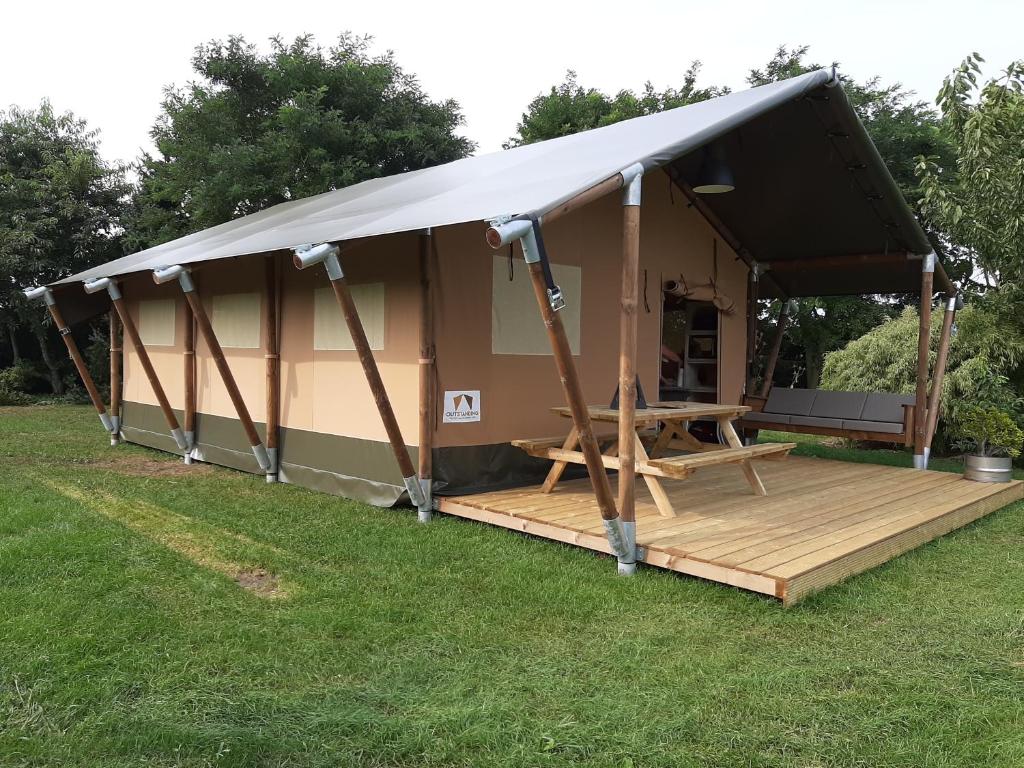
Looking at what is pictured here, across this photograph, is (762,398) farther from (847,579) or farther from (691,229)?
(847,579)

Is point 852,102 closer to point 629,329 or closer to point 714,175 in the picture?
point 714,175

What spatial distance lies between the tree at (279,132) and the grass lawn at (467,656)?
12.0 m

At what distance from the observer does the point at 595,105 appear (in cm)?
1702

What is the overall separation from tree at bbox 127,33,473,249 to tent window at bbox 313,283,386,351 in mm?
9832

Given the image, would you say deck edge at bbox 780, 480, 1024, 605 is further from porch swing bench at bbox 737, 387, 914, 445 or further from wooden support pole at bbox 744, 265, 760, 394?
wooden support pole at bbox 744, 265, 760, 394

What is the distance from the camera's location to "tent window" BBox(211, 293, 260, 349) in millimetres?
7211

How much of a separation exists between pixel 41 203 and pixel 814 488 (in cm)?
1574

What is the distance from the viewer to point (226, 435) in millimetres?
7586

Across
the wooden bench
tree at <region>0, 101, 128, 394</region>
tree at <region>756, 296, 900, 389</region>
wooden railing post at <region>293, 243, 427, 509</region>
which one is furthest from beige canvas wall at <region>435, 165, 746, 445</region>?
tree at <region>0, 101, 128, 394</region>

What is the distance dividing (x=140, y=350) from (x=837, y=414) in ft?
23.1

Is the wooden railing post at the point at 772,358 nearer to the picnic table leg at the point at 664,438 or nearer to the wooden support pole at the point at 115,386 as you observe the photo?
the picnic table leg at the point at 664,438

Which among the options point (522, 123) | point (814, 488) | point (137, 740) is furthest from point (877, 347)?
point (522, 123)

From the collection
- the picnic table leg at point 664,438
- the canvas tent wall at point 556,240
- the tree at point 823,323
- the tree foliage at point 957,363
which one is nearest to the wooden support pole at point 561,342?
the canvas tent wall at point 556,240

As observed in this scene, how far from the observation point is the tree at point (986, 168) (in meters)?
7.70
